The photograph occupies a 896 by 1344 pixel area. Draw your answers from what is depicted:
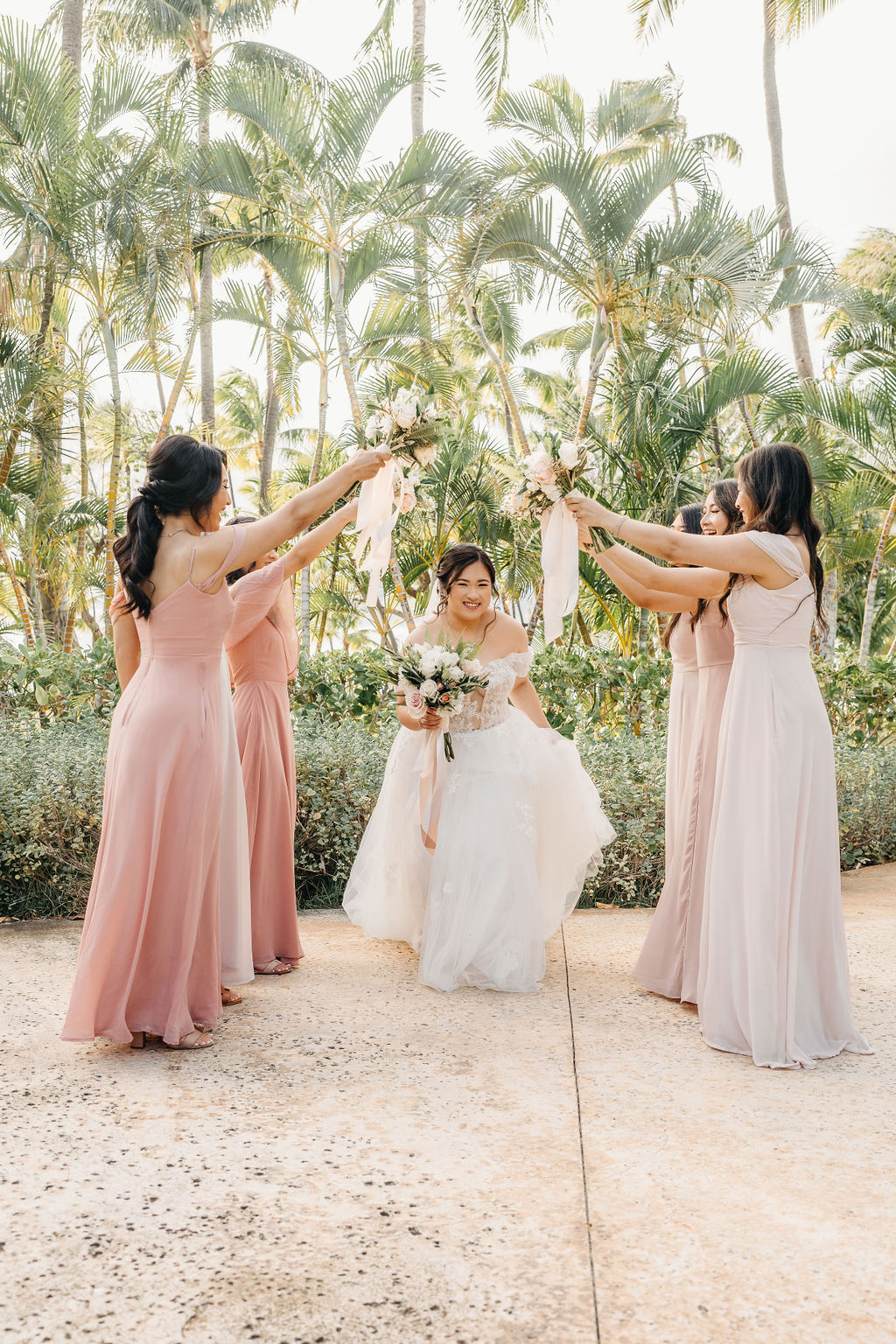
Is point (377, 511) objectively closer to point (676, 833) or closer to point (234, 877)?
point (234, 877)

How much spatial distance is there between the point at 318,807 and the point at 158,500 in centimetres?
334

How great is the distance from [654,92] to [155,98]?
6.94m

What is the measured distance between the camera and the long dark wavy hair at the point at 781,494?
4184 mm

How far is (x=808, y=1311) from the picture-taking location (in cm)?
236

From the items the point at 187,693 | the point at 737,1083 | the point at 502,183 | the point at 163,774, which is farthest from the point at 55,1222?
the point at 502,183

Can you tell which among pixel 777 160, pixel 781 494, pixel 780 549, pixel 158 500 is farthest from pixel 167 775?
pixel 777 160

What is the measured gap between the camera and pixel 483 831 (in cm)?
507

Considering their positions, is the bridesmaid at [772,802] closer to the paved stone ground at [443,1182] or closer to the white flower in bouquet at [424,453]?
Answer: the paved stone ground at [443,1182]

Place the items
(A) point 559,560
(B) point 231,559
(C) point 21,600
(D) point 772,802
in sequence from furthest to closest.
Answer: (C) point 21,600 < (A) point 559,560 < (D) point 772,802 < (B) point 231,559

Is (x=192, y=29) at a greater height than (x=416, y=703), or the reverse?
(x=192, y=29)

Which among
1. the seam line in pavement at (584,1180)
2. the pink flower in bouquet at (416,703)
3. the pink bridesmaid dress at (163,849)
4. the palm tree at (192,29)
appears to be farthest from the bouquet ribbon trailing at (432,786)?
the palm tree at (192,29)

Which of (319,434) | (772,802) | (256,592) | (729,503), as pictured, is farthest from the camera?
(319,434)

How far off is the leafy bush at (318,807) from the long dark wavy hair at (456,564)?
220 centimetres

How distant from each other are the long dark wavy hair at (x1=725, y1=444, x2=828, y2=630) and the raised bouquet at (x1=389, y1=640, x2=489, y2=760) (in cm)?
132
